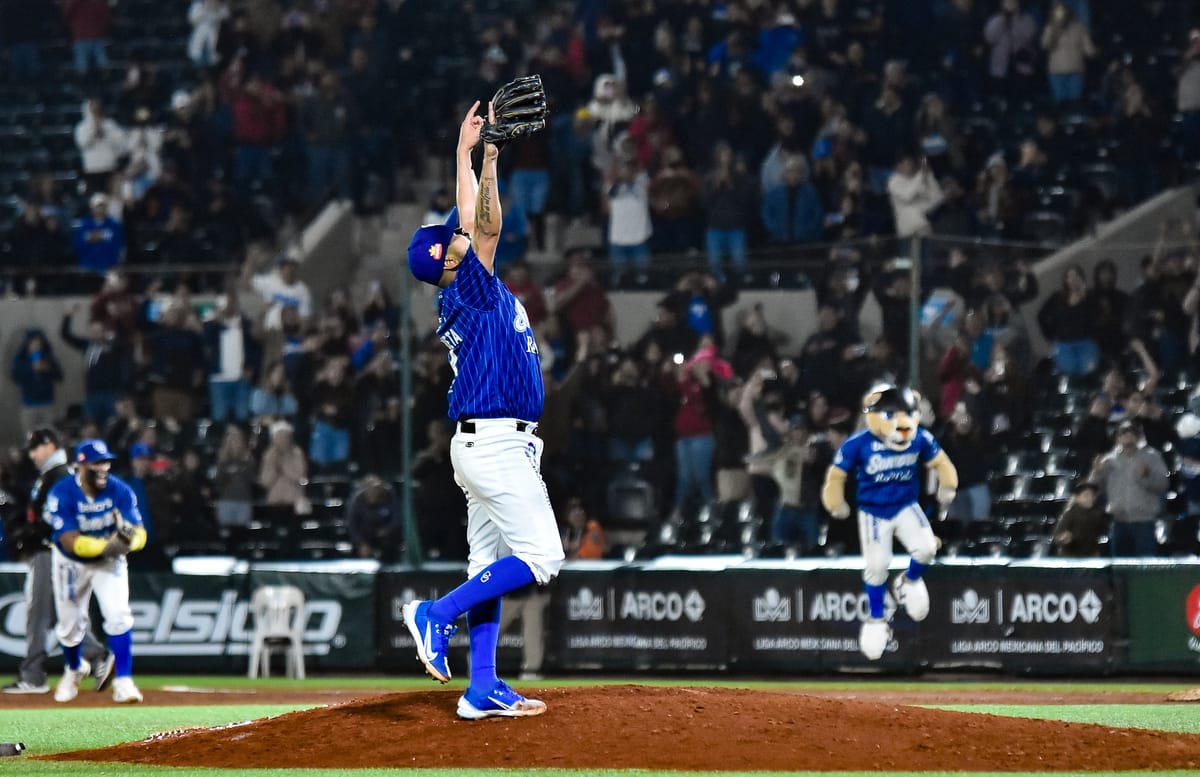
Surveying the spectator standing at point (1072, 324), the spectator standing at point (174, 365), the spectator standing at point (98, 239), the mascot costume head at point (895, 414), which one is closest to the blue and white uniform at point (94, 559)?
the spectator standing at point (174, 365)

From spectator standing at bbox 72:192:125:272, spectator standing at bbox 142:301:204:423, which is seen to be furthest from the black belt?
spectator standing at bbox 72:192:125:272

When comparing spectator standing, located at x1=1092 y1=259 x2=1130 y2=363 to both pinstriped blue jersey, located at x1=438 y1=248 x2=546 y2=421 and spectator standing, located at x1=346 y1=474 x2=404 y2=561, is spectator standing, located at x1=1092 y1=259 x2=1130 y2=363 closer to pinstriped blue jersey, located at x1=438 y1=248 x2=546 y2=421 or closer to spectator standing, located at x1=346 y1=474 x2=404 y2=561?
spectator standing, located at x1=346 y1=474 x2=404 y2=561

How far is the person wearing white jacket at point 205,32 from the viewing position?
25.4m

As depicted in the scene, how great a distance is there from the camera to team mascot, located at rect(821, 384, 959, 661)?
1295 centimetres

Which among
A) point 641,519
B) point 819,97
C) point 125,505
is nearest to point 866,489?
point 641,519

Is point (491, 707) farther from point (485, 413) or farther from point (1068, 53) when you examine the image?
point (1068, 53)

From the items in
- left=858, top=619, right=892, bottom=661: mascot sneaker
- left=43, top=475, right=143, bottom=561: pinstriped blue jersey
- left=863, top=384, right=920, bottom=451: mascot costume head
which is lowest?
left=858, top=619, right=892, bottom=661: mascot sneaker

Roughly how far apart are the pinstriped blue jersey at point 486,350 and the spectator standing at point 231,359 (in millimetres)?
9843

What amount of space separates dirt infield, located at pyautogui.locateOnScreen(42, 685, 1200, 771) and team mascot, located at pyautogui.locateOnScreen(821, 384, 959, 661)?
4.73m

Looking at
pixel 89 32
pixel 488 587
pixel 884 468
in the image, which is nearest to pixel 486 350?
pixel 488 587

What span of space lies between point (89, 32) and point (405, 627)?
13724mm

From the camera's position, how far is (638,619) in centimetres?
1647

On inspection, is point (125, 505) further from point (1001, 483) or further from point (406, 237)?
point (406, 237)

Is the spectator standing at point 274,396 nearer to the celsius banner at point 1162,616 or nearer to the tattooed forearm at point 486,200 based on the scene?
the celsius banner at point 1162,616
